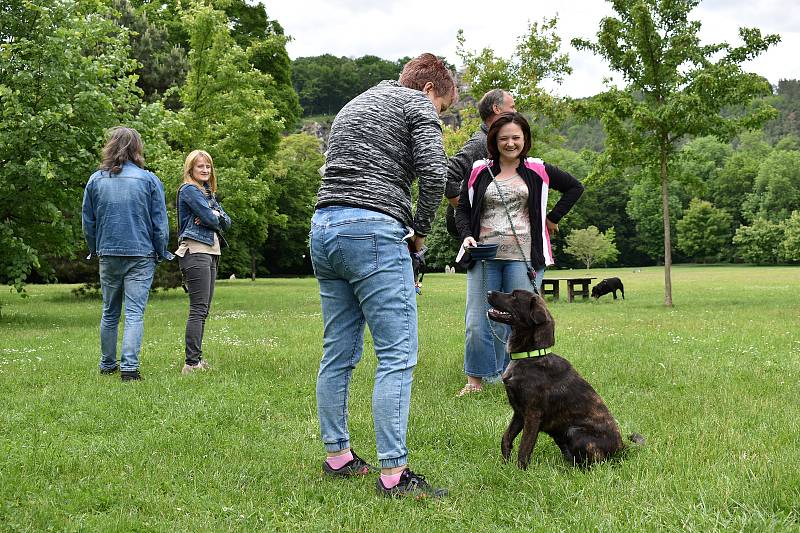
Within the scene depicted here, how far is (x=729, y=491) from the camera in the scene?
3.04 metres

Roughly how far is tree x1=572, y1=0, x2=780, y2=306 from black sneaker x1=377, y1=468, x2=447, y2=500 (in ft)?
45.6

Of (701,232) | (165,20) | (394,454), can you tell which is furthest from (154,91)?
(701,232)

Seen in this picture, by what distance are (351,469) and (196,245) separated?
13.1ft

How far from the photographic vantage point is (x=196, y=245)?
6863 millimetres

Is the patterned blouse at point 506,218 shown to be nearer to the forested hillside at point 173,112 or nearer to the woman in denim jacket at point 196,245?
the woman in denim jacket at point 196,245

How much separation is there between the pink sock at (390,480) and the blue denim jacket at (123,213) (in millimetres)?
4065

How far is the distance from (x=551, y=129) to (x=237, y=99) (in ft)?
37.0

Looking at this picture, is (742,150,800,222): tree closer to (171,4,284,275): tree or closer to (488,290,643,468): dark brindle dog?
(171,4,284,275): tree

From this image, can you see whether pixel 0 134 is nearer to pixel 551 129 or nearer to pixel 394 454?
pixel 394 454

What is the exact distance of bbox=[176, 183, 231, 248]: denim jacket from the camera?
6773 mm

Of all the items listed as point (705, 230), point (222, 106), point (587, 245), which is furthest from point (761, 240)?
point (222, 106)

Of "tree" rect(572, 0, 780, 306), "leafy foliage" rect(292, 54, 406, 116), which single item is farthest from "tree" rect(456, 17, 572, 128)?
"leafy foliage" rect(292, 54, 406, 116)

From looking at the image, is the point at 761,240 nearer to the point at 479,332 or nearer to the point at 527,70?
the point at 527,70

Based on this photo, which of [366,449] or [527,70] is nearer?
[366,449]
